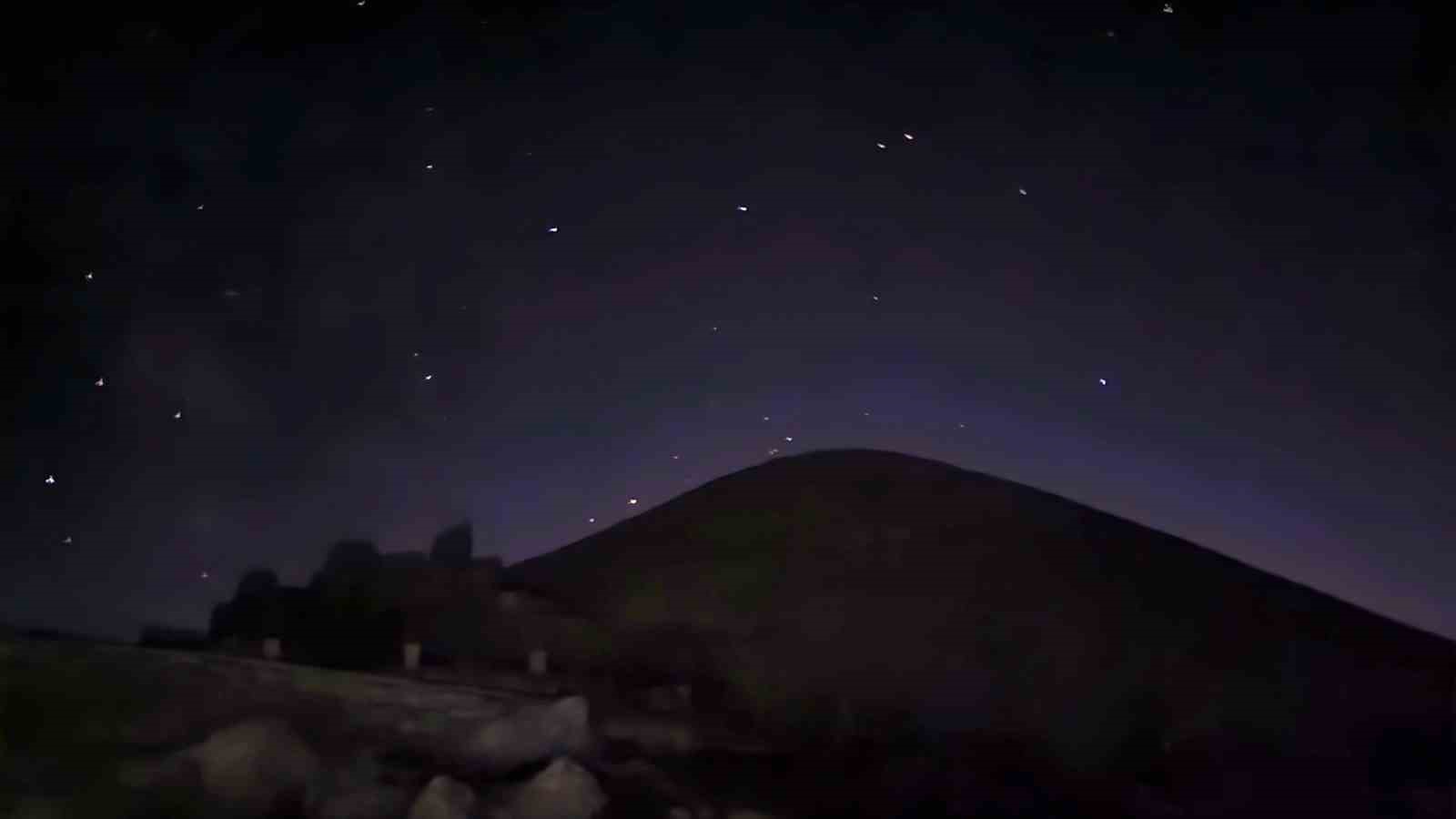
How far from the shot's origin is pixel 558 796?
247cm

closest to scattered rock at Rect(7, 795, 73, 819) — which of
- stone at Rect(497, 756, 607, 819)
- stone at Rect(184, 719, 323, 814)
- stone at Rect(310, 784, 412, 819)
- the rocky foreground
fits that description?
the rocky foreground

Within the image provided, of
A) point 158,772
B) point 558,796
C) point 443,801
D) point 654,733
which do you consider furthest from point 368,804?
point 654,733

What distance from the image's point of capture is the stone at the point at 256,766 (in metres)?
2.54

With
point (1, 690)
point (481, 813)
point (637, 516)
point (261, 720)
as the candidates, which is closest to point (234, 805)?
point (261, 720)

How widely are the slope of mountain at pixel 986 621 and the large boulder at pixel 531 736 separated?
0.28 m

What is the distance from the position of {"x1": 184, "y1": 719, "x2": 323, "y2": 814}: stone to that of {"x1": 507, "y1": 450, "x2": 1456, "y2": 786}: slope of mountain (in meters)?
0.62

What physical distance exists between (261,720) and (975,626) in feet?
5.30

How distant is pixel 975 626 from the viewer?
2783 millimetres

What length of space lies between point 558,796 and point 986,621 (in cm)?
105

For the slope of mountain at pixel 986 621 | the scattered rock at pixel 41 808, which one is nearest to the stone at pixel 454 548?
the slope of mountain at pixel 986 621

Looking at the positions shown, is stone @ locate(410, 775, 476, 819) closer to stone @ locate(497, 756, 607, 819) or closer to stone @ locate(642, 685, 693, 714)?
stone @ locate(497, 756, 607, 819)

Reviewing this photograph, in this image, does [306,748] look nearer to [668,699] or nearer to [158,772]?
[158,772]

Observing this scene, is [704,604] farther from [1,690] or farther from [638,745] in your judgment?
[1,690]

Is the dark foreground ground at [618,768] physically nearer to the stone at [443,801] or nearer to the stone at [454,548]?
the stone at [443,801]
